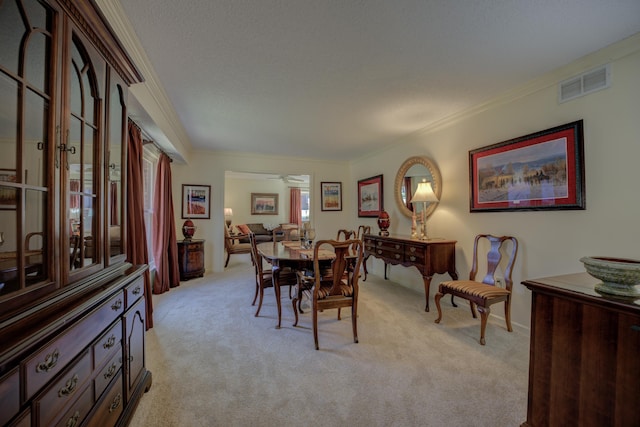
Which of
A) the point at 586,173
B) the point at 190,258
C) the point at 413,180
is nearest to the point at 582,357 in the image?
the point at 586,173

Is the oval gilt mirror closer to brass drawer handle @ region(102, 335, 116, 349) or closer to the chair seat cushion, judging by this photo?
the chair seat cushion

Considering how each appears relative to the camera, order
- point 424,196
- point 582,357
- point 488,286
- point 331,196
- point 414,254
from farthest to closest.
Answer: point 331,196
point 424,196
point 414,254
point 488,286
point 582,357

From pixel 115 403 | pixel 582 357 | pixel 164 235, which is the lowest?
pixel 115 403

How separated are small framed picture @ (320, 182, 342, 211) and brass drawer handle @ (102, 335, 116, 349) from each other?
4739 mm

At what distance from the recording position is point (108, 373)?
1.22 metres

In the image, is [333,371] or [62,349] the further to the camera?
[333,371]

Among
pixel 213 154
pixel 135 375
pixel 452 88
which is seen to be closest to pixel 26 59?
pixel 135 375

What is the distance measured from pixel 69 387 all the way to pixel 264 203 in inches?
344

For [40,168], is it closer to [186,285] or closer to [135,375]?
[135,375]

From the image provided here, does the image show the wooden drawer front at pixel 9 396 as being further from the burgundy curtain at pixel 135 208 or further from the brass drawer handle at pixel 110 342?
the burgundy curtain at pixel 135 208

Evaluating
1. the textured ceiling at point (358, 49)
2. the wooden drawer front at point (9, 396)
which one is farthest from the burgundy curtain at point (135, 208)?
the wooden drawer front at point (9, 396)

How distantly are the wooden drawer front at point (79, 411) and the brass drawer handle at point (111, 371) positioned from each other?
0.13 metres

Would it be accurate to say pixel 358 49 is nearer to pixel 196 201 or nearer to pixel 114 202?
pixel 114 202

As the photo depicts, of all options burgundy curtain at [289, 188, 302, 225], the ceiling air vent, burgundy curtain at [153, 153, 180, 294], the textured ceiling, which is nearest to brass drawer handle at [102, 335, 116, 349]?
the textured ceiling
